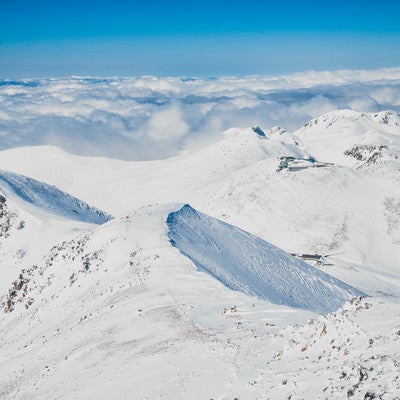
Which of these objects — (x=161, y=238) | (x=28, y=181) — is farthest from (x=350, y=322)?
(x=28, y=181)

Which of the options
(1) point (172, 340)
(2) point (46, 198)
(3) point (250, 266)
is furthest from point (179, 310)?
(2) point (46, 198)

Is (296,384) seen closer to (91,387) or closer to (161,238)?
(91,387)

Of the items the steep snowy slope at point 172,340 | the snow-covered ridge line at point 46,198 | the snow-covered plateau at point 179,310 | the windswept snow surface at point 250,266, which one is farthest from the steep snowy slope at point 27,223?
the windswept snow surface at point 250,266

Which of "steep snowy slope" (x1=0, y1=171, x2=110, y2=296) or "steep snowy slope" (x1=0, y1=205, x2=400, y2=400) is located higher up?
"steep snowy slope" (x1=0, y1=205, x2=400, y2=400)

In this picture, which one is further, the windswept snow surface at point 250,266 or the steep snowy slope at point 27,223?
the steep snowy slope at point 27,223

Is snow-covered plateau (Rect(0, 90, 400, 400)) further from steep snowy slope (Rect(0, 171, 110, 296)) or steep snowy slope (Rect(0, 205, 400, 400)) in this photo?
steep snowy slope (Rect(0, 171, 110, 296))

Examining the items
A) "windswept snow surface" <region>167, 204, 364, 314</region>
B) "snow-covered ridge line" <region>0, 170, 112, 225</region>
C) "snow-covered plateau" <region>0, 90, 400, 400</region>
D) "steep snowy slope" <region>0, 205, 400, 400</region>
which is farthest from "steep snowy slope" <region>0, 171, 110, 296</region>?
"windswept snow surface" <region>167, 204, 364, 314</region>

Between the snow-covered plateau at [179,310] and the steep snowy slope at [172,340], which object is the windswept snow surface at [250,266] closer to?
the snow-covered plateau at [179,310]
